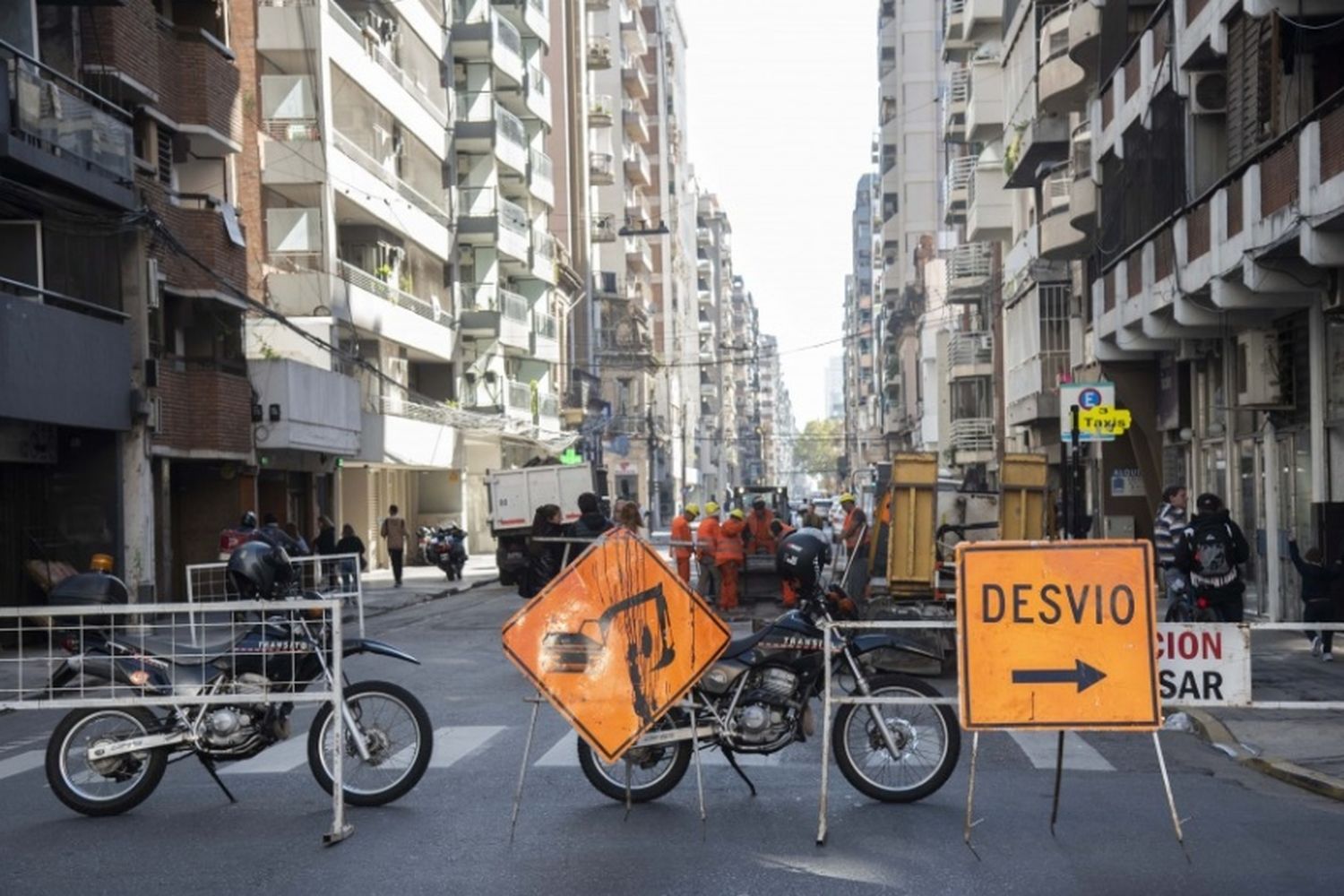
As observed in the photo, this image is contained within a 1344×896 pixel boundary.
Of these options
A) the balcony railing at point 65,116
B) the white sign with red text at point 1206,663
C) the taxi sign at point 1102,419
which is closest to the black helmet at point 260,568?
the white sign with red text at point 1206,663

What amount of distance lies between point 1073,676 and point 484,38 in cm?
5177

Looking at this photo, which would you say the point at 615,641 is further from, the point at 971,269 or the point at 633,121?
the point at 633,121

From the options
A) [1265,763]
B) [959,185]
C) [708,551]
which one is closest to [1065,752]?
[1265,763]

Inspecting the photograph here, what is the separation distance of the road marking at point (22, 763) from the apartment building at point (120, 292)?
1146cm

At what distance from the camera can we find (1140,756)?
40.7 ft

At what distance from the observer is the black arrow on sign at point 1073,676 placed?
921 centimetres

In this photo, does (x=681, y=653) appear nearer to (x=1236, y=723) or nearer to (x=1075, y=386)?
(x=1236, y=723)

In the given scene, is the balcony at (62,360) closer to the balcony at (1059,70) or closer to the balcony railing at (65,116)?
the balcony railing at (65,116)

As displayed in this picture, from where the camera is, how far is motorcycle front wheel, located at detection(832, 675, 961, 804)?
1012 cm

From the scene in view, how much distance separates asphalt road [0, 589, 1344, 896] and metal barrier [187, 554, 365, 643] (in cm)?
836

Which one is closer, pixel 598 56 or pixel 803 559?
pixel 803 559

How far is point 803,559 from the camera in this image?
11078mm

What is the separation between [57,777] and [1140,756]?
6797 millimetres

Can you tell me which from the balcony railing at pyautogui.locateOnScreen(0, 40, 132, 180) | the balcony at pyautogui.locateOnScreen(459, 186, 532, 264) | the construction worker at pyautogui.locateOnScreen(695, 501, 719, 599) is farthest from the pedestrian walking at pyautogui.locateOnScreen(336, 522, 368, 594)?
the balcony at pyautogui.locateOnScreen(459, 186, 532, 264)
